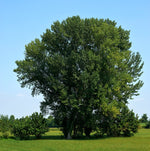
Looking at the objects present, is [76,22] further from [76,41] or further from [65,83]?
[65,83]

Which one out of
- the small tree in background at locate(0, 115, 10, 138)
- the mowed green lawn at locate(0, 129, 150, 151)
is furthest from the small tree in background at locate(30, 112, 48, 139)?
the mowed green lawn at locate(0, 129, 150, 151)

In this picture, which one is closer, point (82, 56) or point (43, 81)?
point (82, 56)

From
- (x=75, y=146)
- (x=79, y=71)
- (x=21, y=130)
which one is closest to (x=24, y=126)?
(x=21, y=130)

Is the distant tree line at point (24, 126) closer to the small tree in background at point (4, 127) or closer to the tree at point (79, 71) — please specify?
the small tree in background at point (4, 127)

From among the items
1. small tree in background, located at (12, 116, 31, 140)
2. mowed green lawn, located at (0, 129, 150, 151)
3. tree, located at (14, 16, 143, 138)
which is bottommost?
mowed green lawn, located at (0, 129, 150, 151)

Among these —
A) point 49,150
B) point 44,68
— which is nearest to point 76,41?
point 44,68

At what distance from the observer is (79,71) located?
43156mm

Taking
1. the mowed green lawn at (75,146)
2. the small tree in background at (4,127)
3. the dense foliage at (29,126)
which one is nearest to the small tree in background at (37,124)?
the dense foliage at (29,126)

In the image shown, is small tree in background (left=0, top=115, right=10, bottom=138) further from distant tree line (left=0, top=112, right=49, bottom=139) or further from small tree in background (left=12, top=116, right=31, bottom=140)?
small tree in background (left=12, top=116, right=31, bottom=140)

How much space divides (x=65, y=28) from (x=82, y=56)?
7799 mm

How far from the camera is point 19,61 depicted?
4669cm

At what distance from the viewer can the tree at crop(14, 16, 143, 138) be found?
135 feet

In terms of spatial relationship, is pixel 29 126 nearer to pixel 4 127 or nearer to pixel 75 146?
pixel 4 127

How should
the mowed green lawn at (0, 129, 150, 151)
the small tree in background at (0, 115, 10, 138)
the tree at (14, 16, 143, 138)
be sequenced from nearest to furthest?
the mowed green lawn at (0, 129, 150, 151) < the tree at (14, 16, 143, 138) < the small tree in background at (0, 115, 10, 138)
